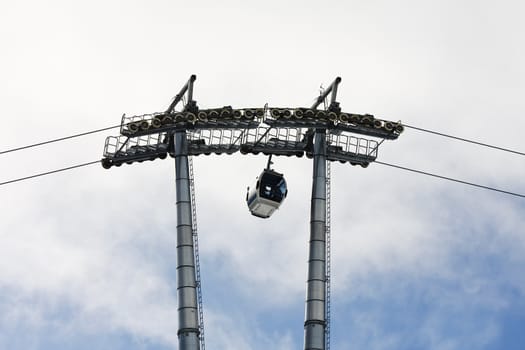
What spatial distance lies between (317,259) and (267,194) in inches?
209

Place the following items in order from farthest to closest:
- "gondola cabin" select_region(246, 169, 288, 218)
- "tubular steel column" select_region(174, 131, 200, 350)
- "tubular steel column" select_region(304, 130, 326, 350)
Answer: "gondola cabin" select_region(246, 169, 288, 218)
"tubular steel column" select_region(304, 130, 326, 350)
"tubular steel column" select_region(174, 131, 200, 350)

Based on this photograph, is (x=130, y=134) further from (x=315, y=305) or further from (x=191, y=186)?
(x=315, y=305)

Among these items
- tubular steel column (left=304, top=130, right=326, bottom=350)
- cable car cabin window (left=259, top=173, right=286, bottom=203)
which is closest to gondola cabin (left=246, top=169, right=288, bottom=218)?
cable car cabin window (left=259, top=173, right=286, bottom=203)

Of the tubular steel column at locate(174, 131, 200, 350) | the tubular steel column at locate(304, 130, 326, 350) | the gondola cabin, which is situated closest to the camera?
the tubular steel column at locate(174, 131, 200, 350)

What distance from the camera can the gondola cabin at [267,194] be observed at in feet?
293

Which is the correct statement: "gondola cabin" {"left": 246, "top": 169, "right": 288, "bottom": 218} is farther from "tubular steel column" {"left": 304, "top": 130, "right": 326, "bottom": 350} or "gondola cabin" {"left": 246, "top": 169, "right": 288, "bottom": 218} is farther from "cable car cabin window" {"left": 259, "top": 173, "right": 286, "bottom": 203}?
"tubular steel column" {"left": 304, "top": 130, "right": 326, "bottom": 350}

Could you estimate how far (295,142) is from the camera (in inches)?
3615

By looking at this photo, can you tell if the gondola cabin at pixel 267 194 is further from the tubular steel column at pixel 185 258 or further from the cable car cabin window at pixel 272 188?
the tubular steel column at pixel 185 258

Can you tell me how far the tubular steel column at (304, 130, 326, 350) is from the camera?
86750mm

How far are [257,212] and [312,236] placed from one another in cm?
393

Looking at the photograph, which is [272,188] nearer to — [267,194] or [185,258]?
[267,194]

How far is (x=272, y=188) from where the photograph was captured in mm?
89500

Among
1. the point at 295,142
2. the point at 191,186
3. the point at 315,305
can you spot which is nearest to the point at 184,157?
the point at 191,186

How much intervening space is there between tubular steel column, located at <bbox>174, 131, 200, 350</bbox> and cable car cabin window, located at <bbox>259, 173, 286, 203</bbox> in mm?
4937
